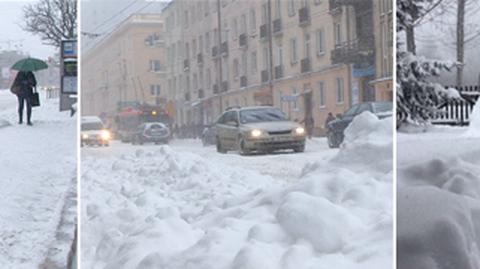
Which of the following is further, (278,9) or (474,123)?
(474,123)

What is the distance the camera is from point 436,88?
370 centimetres

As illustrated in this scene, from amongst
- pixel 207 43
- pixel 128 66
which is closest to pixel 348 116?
pixel 207 43

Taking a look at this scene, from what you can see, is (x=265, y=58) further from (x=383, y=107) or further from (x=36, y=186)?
(x=36, y=186)

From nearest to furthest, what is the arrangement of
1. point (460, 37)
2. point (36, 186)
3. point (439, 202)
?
point (36, 186), point (439, 202), point (460, 37)

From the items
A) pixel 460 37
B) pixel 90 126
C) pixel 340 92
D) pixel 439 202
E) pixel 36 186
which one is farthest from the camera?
pixel 460 37

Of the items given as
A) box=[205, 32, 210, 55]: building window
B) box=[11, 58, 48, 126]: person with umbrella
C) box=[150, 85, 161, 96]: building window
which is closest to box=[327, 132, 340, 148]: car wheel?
box=[205, 32, 210, 55]: building window

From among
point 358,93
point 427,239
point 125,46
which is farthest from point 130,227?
point 427,239

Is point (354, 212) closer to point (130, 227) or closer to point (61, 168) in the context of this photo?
point (130, 227)

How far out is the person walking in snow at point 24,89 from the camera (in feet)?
10.9

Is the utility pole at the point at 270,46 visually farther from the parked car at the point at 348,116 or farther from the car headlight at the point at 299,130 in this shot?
the parked car at the point at 348,116

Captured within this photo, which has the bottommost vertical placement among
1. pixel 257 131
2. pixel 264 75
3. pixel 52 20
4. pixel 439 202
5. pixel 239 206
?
pixel 439 202

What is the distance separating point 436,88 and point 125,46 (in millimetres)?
1844

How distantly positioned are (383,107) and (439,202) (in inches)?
49.1

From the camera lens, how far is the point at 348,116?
262 cm
